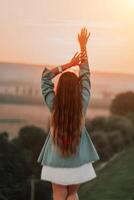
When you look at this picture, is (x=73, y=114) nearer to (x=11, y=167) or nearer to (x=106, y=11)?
(x=11, y=167)

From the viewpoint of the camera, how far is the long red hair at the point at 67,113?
1754 millimetres

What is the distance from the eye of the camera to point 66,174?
5.76 feet

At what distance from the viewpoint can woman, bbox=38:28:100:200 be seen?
1757 millimetres

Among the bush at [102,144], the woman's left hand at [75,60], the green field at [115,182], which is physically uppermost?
the woman's left hand at [75,60]

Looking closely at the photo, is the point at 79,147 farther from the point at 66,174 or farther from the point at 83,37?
the point at 83,37

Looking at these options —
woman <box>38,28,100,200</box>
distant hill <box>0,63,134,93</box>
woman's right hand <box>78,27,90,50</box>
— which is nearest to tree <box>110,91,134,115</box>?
distant hill <box>0,63,134,93</box>

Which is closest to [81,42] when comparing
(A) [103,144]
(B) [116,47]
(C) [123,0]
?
(B) [116,47]

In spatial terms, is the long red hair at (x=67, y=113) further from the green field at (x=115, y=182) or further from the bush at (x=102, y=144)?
the green field at (x=115, y=182)

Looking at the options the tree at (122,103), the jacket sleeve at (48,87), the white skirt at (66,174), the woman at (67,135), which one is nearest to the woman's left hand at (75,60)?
the woman at (67,135)

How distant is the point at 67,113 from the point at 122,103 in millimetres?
327

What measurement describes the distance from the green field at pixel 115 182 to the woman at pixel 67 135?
0.14m

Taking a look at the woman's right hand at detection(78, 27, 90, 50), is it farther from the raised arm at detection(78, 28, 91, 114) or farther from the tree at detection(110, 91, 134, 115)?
the tree at detection(110, 91, 134, 115)

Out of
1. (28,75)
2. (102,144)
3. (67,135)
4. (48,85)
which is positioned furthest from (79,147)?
(28,75)

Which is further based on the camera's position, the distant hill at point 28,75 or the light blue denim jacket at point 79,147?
the distant hill at point 28,75
